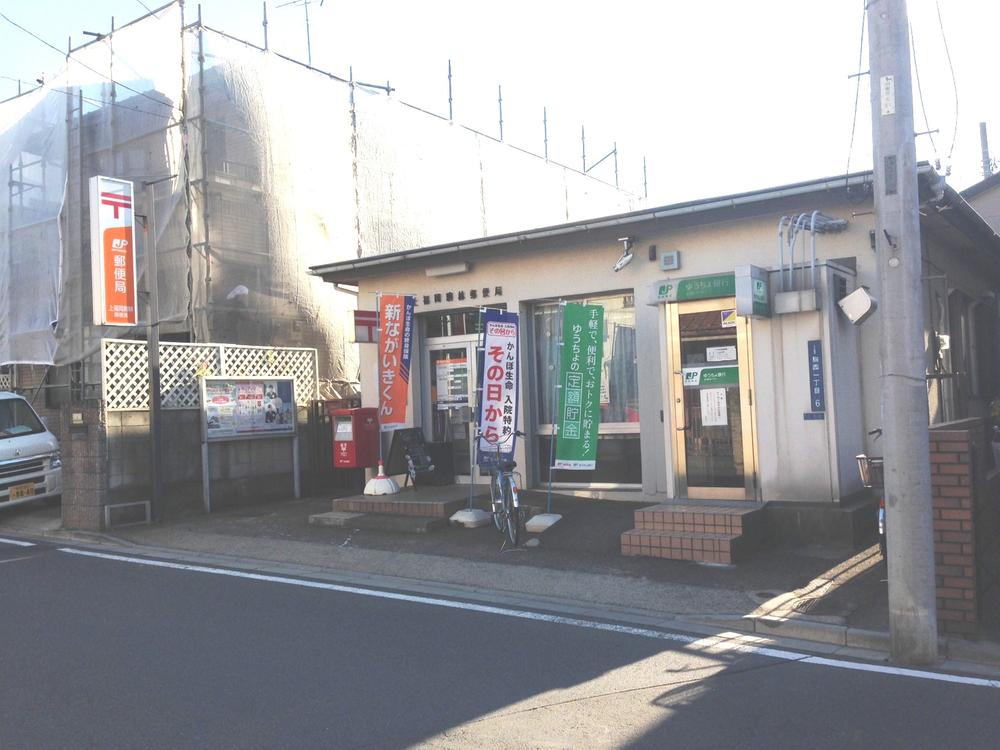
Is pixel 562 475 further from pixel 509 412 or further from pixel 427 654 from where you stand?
pixel 427 654

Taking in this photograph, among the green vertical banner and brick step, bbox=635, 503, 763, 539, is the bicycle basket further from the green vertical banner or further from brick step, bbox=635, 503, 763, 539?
the green vertical banner

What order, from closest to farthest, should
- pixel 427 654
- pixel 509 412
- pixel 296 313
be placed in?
1. pixel 427 654
2. pixel 509 412
3. pixel 296 313

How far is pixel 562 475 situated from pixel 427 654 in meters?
6.04

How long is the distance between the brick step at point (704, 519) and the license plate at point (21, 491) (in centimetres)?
904

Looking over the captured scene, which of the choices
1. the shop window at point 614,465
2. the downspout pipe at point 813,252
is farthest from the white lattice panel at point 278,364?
the downspout pipe at point 813,252

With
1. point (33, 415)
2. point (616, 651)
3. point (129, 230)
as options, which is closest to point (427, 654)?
point (616, 651)

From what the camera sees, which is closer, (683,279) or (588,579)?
(588,579)

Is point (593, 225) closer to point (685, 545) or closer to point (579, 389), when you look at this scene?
point (579, 389)

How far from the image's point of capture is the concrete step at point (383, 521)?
9984 mm

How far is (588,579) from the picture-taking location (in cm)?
768

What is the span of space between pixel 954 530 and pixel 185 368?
32.2 ft

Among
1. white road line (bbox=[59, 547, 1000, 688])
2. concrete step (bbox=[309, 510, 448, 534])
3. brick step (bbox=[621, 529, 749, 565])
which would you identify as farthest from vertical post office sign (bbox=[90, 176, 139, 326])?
brick step (bbox=[621, 529, 749, 565])

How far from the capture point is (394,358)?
11375 millimetres

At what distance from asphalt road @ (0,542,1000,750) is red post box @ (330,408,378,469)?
5167 mm
